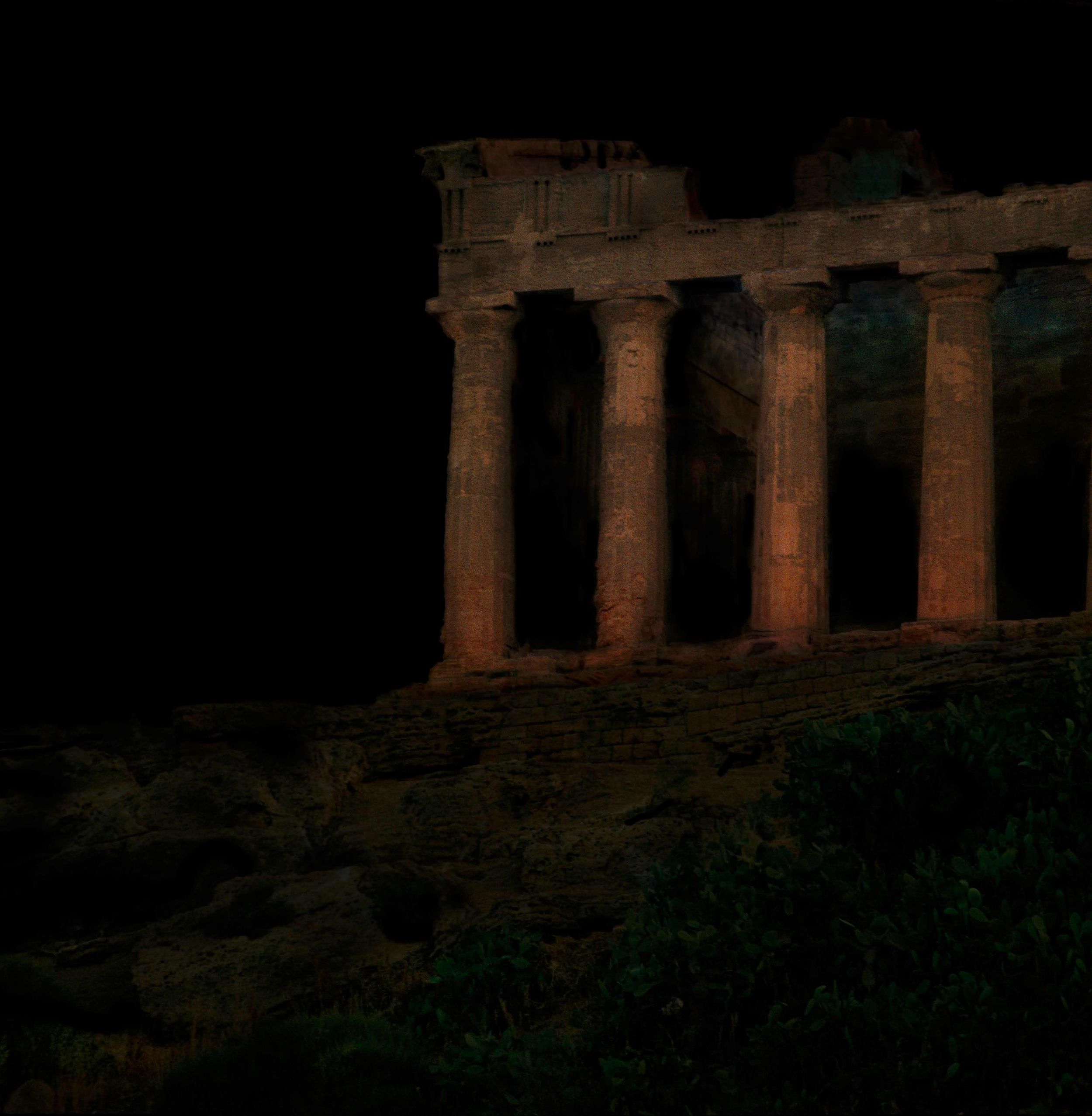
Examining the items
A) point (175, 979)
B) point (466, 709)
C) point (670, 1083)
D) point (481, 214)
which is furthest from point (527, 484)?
point (670, 1083)

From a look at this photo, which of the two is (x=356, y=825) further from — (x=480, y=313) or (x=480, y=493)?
(x=480, y=313)

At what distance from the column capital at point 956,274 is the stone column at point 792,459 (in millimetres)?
1688

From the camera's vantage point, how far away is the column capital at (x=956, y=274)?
43.2m

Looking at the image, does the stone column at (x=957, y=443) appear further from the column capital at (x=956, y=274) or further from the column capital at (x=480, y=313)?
the column capital at (x=480, y=313)

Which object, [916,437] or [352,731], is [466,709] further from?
[916,437]

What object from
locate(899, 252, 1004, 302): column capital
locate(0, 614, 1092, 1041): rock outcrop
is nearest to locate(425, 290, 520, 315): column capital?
locate(899, 252, 1004, 302): column capital

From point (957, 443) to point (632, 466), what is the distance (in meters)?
5.96

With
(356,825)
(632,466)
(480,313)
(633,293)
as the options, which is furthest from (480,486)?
(356,825)

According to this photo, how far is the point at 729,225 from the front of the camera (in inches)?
1781

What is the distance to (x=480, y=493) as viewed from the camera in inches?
1768

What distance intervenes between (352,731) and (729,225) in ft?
46.9

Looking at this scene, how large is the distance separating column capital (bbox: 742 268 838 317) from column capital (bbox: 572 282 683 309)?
144 centimetres

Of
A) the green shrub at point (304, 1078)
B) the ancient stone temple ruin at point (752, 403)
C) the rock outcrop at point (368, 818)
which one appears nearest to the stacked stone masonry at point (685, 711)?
the rock outcrop at point (368, 818)

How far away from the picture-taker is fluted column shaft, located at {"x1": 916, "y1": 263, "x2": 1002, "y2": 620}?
41844 millimetres
